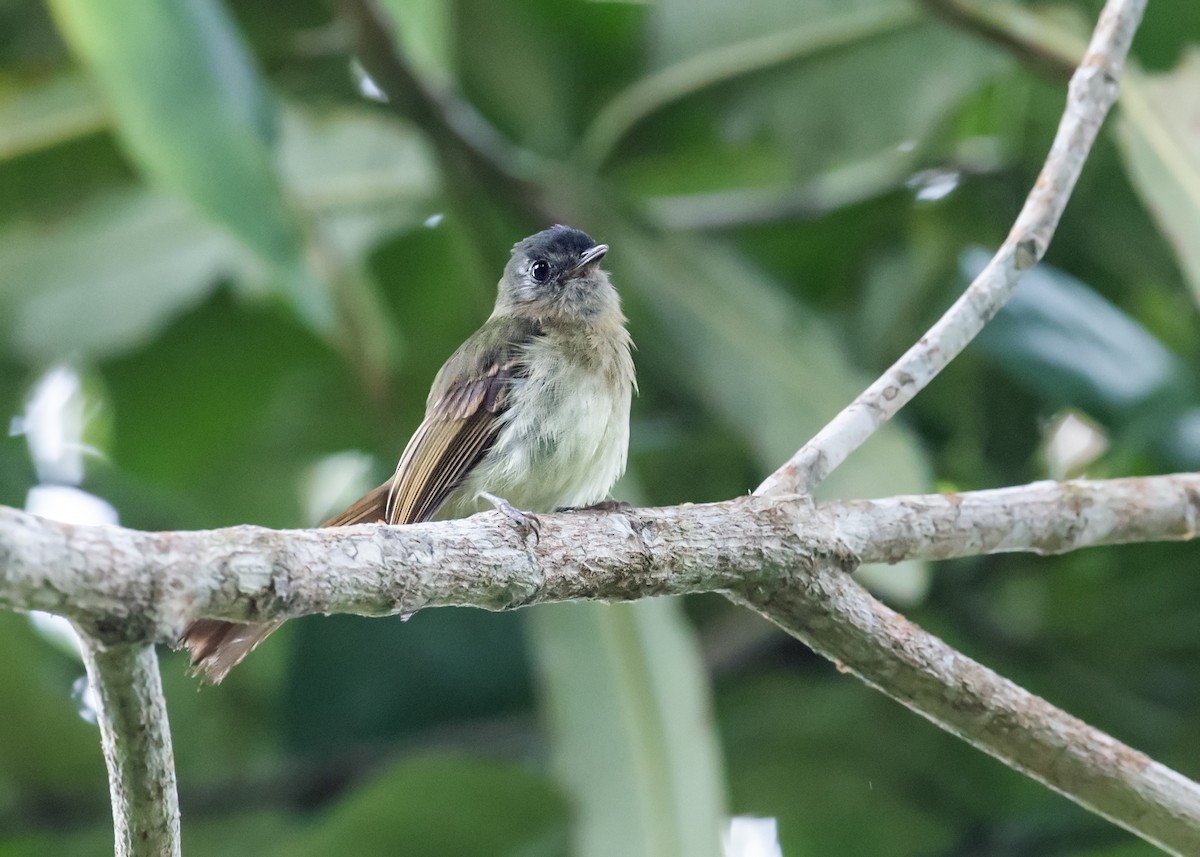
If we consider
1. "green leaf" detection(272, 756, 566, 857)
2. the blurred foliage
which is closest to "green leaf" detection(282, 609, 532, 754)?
the blurred foliage

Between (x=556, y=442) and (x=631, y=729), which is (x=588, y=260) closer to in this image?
(x=556, y=442)

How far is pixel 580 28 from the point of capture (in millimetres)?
4469

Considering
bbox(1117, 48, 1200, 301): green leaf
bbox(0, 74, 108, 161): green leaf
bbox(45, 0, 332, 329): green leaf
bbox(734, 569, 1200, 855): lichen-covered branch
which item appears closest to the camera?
bbox(734, 569, 1200, 855): lichen-covered branch

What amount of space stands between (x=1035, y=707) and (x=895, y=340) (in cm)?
223

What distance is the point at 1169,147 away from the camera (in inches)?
139

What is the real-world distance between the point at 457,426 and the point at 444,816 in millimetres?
1352

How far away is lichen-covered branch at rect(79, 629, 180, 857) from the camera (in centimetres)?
147

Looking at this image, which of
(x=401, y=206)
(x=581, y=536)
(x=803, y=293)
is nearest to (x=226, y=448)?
(x=401, y=206)

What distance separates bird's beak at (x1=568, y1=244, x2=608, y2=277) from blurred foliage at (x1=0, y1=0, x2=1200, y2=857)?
1.56ft

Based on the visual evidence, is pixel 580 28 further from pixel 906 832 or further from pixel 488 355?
pixel 906 832

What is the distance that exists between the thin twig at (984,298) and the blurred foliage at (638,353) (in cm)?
84

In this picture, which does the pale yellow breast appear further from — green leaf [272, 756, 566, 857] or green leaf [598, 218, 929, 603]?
green leaf [272, 756, 566, 857]

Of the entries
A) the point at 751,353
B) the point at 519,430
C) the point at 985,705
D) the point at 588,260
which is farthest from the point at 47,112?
the point at 985,705

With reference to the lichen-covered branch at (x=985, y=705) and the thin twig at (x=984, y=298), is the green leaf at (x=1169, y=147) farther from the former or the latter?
the lichen-covered branch at (x=985, y=705)
